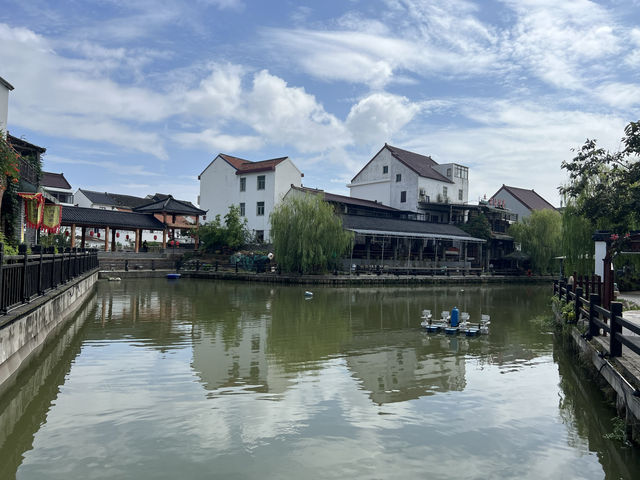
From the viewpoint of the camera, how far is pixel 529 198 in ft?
198

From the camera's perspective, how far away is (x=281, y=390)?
26.0ft

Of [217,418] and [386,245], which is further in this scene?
[386,245]

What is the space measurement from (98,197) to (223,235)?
2626 centimetres

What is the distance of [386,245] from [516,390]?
33.3m

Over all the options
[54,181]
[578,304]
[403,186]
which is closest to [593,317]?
[578,304]

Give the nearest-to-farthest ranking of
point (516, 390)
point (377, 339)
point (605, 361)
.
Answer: point (605, 361) < point (516, 390) < point (377, 339)

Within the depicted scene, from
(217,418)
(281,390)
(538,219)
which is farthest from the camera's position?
(538,219)

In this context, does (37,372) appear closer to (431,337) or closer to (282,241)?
(431,337)

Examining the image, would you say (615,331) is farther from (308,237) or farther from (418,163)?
(418,163)

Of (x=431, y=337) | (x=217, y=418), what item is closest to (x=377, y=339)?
(x=431, y=337)

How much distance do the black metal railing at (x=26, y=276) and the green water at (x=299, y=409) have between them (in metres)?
1.24

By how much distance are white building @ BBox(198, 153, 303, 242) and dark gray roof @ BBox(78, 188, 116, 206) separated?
15.7 meters

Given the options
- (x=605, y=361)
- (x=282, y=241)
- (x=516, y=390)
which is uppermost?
(x=282, y=241)

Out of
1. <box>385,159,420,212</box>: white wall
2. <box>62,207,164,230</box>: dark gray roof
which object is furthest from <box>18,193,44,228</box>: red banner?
<box>385,159,420,212</box>: white wall
